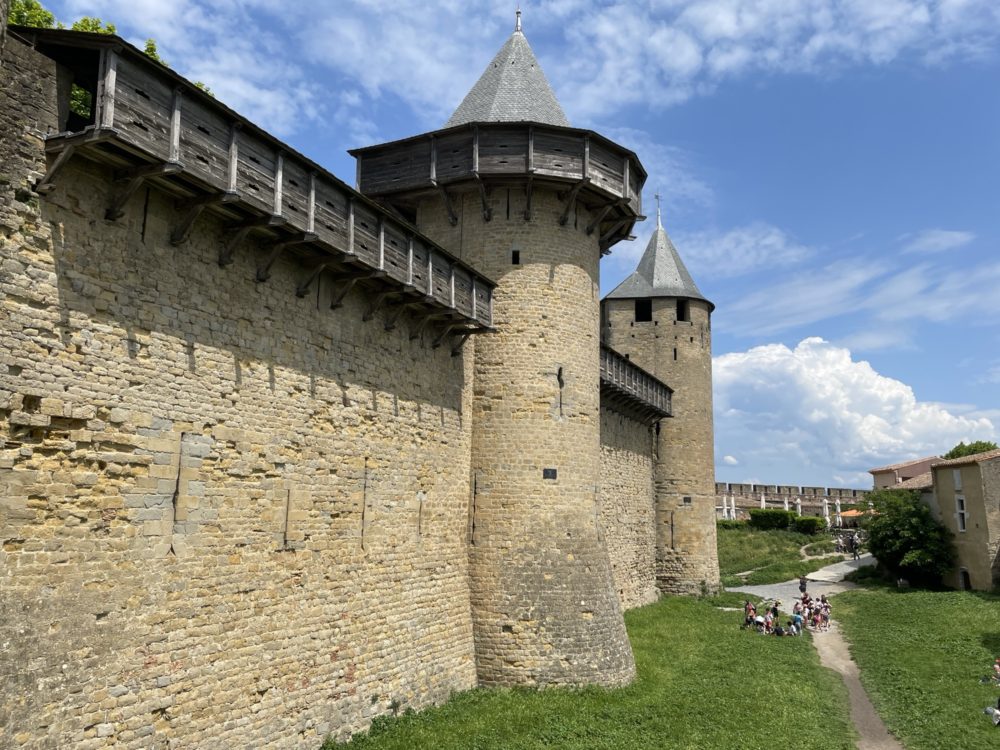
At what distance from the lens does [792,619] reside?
21766mm

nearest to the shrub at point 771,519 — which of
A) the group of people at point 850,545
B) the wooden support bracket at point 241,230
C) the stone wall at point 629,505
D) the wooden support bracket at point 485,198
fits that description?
the group of people at point 850,545

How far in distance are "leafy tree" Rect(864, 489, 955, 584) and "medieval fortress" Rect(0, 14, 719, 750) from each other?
1850cm

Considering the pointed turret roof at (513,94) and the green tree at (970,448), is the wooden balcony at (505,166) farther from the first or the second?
the green tree at (970,448)

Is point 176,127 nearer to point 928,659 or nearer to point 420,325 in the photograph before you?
point 420,325

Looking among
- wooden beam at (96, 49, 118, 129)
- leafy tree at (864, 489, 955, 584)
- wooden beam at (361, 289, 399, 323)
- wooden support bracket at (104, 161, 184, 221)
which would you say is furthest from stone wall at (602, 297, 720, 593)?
wooden beam at (96, 49, 118, 129)

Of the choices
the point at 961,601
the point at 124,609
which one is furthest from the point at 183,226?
the point at 961,601

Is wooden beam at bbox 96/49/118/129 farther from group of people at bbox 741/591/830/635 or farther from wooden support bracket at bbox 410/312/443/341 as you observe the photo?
group of people at bbox 741/591/830/635

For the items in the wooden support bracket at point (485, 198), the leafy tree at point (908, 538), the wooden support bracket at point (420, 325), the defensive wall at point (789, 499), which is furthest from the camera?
the defensive wall at point (789, 499)

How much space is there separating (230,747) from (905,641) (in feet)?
56.0

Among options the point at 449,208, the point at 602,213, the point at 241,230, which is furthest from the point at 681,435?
the point at 241,230

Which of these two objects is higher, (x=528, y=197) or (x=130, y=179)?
(x=528, y=197)

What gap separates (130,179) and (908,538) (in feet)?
96.0

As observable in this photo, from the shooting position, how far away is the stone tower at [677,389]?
26.9 meters

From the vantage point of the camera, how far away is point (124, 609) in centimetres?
781
